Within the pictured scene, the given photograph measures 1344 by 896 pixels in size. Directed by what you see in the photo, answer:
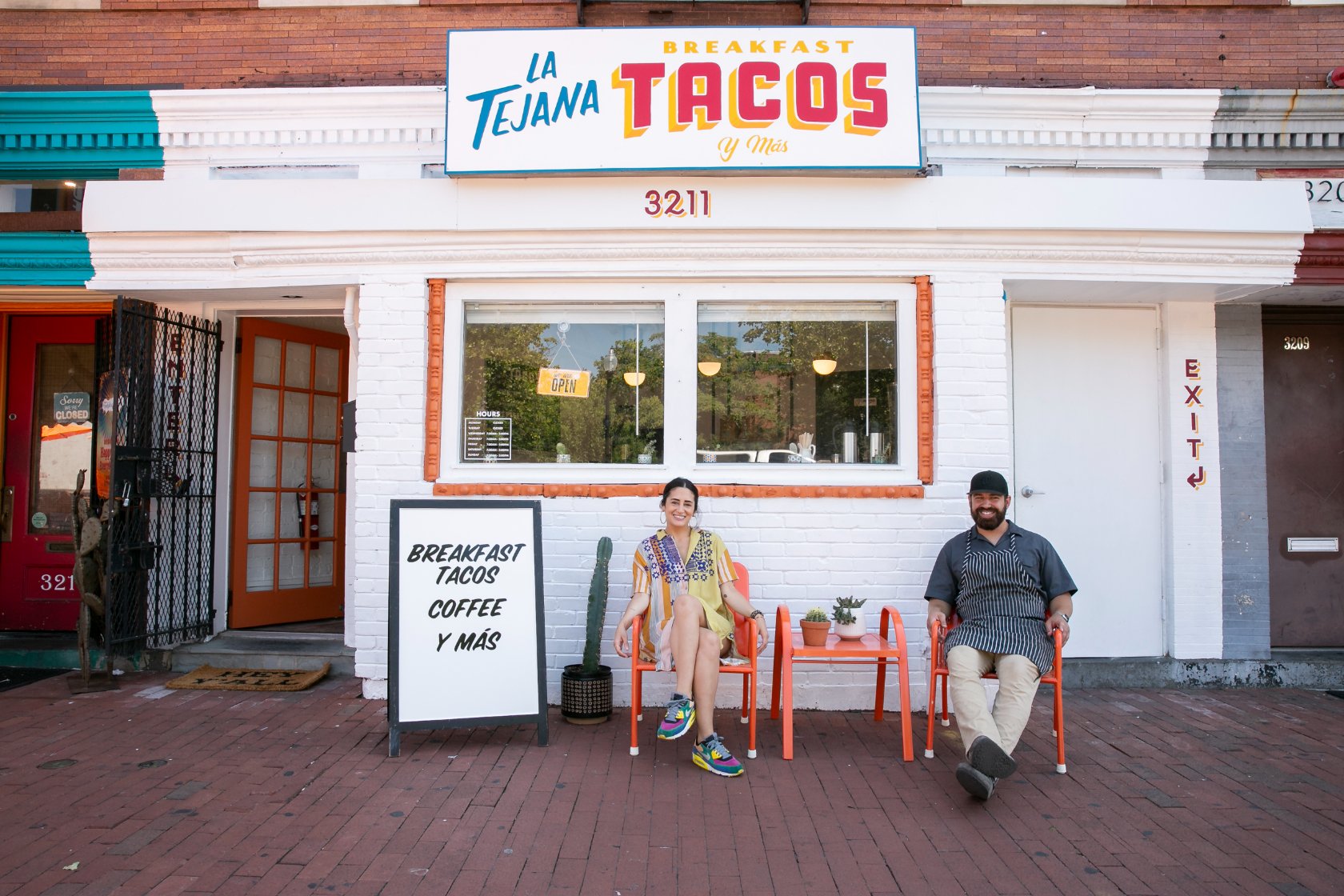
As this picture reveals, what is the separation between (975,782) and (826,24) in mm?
4999

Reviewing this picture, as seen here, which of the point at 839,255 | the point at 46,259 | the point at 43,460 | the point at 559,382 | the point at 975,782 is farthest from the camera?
the point at 43,460

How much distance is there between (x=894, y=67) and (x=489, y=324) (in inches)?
121

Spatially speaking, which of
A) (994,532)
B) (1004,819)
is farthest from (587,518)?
(1004,819)

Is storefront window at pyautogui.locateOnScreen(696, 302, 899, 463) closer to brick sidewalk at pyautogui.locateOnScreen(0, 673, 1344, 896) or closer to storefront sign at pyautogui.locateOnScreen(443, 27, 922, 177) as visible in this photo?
storefront sign at pyautogui.locateOnScreen(443, 27, 922, 177)

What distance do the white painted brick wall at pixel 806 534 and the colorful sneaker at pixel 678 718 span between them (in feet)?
3.26

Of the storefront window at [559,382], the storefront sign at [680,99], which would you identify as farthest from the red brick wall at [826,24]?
the storefront window at [559,382]

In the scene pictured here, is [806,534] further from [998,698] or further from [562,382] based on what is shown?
[562,382]

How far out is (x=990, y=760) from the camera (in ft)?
12.4

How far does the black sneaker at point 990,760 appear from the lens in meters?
3.76

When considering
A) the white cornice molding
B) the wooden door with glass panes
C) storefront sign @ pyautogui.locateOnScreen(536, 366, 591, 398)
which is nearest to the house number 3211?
the white cornice molding

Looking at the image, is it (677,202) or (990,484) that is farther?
(677,202)

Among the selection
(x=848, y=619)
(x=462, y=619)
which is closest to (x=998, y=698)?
(x=848, y=619)

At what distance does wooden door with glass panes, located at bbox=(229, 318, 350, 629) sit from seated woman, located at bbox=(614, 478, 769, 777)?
347 cm

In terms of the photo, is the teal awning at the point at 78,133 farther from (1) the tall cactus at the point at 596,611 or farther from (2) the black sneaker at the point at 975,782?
(2) the black sneaker at the point at 975,782
